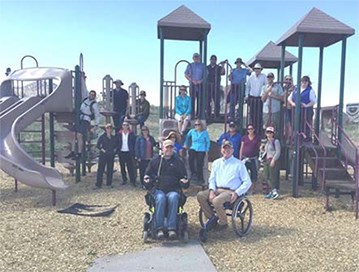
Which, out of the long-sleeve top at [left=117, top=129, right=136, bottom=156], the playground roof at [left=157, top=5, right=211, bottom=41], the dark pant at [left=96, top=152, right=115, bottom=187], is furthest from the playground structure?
the dark pant at [left=96, top=152, right=115, bottom=187]

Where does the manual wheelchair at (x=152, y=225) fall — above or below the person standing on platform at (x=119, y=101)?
below

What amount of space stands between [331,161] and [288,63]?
650 centimetres

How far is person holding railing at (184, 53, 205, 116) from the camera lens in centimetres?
929

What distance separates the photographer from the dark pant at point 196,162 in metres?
8.36

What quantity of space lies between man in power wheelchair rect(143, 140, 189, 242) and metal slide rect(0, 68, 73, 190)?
2.93 m

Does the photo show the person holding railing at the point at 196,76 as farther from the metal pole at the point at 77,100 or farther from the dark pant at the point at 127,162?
the metal pole at the point at 77,100

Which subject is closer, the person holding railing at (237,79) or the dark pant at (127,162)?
the dark pant at (127,162)

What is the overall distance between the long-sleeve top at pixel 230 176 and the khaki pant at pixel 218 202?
0.10 m

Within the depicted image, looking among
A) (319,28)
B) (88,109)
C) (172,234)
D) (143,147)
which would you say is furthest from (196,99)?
(172,234)

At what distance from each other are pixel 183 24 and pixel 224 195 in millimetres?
5127

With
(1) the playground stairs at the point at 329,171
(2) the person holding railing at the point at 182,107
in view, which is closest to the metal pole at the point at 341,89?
(1) the playground stairs at the point at 329,171

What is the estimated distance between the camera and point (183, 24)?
9148 mm

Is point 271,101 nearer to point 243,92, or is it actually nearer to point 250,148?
point 243,92

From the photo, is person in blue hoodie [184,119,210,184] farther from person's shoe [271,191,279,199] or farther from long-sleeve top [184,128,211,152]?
person's shoe [271,191,279,199]
